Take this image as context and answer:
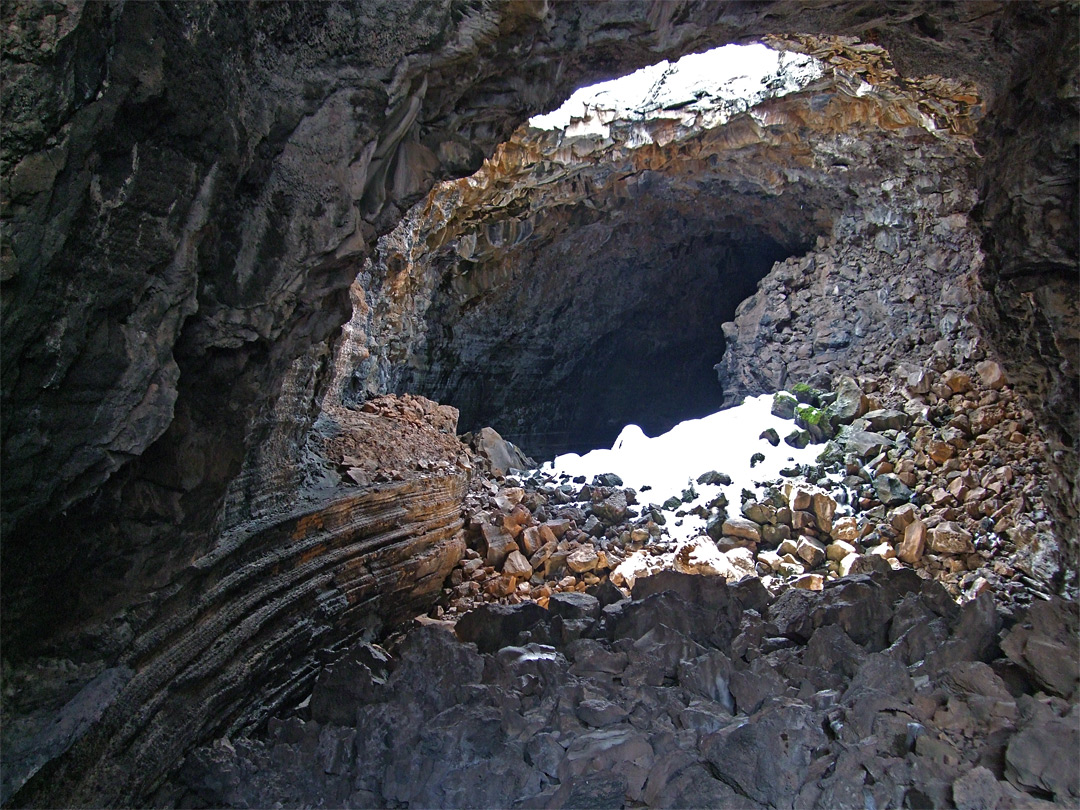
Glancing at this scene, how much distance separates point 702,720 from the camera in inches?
90.7

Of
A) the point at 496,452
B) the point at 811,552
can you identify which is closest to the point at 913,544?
the point at 811,552

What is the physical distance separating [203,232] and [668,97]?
7060 millimetres

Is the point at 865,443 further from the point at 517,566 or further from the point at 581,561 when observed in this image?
the point at 517,566

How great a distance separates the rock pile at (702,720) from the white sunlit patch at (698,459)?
148 inches

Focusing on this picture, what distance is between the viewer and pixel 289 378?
11.7ft

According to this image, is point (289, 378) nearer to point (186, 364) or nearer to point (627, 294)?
point (186, 364)

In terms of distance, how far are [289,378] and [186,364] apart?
1.20 metres

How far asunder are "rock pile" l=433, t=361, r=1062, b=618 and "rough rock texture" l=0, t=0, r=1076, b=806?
2.33 meters

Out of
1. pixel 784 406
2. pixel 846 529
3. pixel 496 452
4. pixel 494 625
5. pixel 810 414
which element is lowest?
pixel 846 529

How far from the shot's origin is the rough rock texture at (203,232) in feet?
5.69

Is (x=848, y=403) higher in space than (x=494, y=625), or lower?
higher

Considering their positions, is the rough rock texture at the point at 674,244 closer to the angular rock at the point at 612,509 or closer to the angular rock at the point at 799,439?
the angular rock at the point at 799,439

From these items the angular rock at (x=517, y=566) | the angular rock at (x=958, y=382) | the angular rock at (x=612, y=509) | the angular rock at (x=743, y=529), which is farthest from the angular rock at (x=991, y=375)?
the angular rock at (x=517, y=566)

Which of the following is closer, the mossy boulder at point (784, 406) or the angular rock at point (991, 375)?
the angular rock at point (991, 375)
